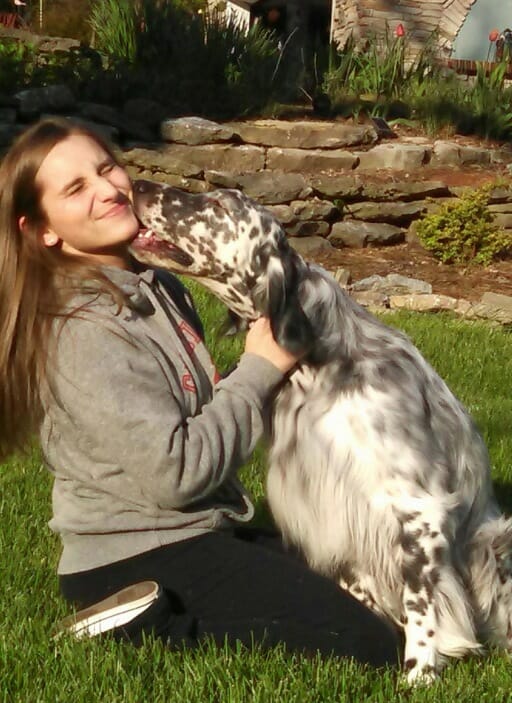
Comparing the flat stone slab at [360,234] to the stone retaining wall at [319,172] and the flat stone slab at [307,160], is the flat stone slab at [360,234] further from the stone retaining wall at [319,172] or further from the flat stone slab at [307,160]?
the flat stone slab at [307,160]

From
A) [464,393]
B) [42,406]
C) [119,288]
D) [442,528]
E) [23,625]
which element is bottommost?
[464,393]

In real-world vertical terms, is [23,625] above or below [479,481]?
below

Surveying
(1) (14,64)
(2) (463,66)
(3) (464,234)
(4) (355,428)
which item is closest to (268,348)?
(4) (355,428)

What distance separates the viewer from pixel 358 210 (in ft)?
36.2

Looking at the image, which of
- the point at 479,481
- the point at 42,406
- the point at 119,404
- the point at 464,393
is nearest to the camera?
the point at 119,404

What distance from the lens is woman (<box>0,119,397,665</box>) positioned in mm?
3379

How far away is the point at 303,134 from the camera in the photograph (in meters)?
11.8

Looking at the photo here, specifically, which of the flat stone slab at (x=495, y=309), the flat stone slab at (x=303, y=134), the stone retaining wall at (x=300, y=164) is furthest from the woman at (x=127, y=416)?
the flat stone slab at (x=303, y=134)

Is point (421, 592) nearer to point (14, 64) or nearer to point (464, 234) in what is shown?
point (464, 234)

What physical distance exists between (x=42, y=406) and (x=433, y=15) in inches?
549

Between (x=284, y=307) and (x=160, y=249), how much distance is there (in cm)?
43

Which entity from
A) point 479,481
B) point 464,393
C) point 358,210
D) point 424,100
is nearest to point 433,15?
point 424,100

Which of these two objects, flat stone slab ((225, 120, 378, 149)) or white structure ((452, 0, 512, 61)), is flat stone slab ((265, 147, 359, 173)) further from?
white structure ((452, 0, 512, 61))

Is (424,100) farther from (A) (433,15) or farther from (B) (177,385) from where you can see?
(B) (177,385)
